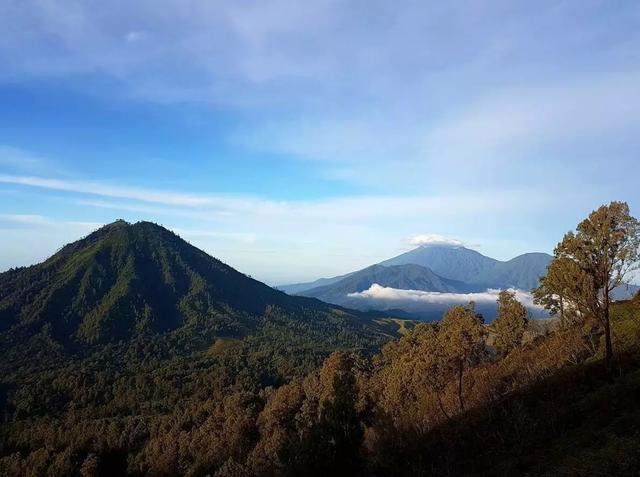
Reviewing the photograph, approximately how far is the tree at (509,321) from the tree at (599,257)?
40.4m

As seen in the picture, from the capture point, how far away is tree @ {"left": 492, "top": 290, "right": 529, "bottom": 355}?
77.1 metres

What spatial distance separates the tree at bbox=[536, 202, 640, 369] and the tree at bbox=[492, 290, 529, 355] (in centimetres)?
4036

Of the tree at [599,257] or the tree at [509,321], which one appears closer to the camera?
the tree at [599,257]

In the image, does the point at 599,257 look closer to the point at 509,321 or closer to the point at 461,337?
the point at 461,337

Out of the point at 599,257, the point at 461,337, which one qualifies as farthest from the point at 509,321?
the point at 599,257

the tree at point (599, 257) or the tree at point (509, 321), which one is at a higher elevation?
the tree at point (599, 257)

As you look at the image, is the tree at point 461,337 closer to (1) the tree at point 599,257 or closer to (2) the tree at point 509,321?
(1) the tree at point 599,257

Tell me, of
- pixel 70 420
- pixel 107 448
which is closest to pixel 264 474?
pixel 107 448

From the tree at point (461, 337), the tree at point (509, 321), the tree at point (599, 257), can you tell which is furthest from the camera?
the tree at point (509, 321)

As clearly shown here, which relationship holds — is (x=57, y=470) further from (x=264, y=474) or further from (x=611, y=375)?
(x=611, y=375)

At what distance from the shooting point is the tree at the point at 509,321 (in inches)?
3036

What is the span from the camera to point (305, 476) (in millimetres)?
35750

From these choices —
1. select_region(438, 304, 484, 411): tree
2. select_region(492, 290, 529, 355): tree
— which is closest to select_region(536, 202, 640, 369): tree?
select_region(438, 304, 484, 411): tree

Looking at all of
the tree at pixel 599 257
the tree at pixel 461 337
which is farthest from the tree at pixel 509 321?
the tree at pixel 599 257
